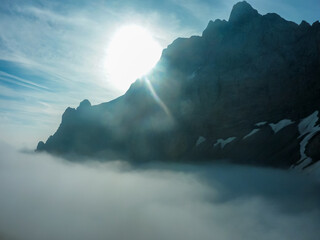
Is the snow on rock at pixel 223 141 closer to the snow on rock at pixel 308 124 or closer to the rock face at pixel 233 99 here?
the rock face at pixel 233 99

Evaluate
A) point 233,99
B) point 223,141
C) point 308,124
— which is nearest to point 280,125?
point 308,124

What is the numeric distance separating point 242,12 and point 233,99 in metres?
52.9

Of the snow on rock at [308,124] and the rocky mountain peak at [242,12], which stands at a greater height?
the rocky mountain peak at [242,12]

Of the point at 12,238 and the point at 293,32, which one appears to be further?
the point at 293,32

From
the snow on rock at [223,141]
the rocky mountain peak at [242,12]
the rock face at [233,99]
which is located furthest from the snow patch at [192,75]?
the snow on rock at [223,141]

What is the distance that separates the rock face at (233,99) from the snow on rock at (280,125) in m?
0.36

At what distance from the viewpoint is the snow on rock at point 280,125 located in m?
90.7

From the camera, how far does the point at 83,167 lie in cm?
18725

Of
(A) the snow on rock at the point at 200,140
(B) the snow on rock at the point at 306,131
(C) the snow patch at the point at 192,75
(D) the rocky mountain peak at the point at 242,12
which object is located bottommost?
(B) the snow on rock at the point at 306,131

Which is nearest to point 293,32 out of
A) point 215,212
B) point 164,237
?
point 215,212

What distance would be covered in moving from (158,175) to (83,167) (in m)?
90.8

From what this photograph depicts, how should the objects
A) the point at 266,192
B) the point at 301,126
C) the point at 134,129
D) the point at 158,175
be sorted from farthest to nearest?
the point at 134,129, the point at 158,175, the point at 301,126, the point at 266,192

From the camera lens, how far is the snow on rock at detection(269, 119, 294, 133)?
90688mm

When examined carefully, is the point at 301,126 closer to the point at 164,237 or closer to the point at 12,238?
the point at 164,237
